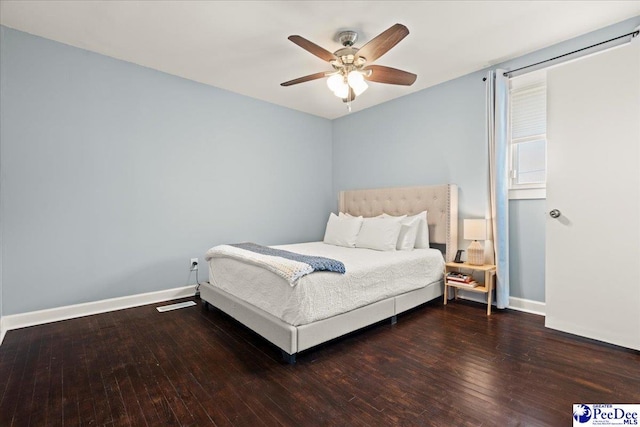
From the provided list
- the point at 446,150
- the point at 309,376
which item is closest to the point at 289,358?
the point at 309,376

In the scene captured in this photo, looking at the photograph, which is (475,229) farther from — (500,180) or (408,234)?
(408,234)

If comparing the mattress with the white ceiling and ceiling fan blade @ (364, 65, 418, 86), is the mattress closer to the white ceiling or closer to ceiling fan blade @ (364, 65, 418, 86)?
ceiling fan blade @ (364, 65, 418, 86)

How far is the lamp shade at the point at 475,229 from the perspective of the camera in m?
3.15

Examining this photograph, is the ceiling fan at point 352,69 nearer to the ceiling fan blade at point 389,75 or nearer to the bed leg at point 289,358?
the ceiling fan blade at point 389,75

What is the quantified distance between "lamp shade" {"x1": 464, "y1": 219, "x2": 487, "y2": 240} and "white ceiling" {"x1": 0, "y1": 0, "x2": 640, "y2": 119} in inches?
68.2

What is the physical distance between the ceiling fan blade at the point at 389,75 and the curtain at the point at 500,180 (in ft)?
3.70

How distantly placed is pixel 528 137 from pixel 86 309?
4.94 metres

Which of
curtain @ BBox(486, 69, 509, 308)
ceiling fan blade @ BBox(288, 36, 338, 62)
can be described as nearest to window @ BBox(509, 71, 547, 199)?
curtain @ BBox(486, 69, 509, 308)

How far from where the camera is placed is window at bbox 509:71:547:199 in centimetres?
309

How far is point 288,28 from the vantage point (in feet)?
8.52

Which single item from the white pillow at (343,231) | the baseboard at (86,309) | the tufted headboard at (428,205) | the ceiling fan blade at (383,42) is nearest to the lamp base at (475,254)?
the tufted headboard at (428,205)

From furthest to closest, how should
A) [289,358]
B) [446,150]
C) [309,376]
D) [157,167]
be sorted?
[446,150], [157,167], [289,358], [309,376]

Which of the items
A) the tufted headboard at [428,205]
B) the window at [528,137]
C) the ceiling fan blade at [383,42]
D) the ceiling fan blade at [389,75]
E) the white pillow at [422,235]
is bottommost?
the white pillow at [422,235]

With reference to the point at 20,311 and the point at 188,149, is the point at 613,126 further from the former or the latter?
the point at 20,311
